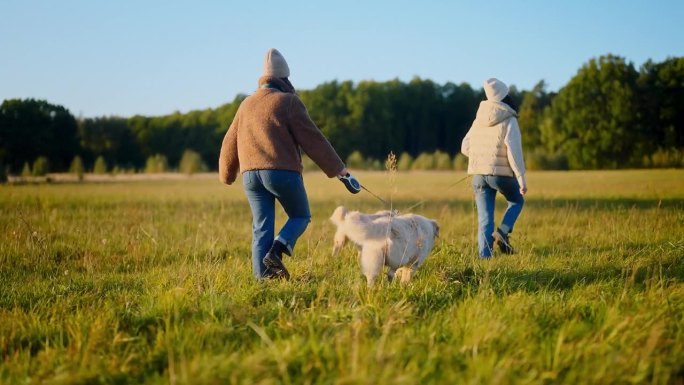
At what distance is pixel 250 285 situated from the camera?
4859mm

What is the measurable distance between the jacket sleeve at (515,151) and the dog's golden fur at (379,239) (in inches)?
95.3

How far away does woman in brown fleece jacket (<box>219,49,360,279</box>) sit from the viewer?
5.07 metres

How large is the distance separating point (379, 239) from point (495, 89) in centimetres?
342

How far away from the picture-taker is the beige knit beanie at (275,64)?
5.34 metres

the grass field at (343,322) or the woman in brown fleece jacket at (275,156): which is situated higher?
the woman in brown fleece jacket at (275,156)

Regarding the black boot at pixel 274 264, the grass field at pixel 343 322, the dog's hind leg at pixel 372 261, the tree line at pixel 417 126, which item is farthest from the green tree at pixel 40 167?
the dog's hind leg at pixel 372 261

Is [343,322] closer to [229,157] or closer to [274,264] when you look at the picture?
[274,264]

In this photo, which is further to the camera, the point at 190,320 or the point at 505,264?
the point at 505,264

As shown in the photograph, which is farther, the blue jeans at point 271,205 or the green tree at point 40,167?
the green tree at point 40,167

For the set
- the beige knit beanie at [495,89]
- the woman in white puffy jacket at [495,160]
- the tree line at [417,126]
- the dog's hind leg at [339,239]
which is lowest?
the dog's hind leg at [339,239]

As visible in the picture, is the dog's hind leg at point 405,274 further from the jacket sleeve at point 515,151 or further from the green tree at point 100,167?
the green tree at point 100,167

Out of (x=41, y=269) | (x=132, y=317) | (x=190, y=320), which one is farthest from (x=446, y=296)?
(x=41, y=269)

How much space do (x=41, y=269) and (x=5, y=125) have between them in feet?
48.8

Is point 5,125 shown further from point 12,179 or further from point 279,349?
point 279,349
